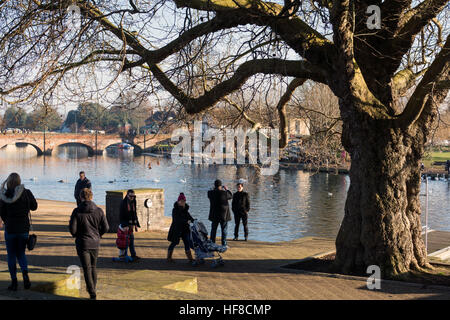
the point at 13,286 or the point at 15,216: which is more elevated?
the point at 15,216

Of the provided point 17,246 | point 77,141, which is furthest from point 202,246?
point 77,141

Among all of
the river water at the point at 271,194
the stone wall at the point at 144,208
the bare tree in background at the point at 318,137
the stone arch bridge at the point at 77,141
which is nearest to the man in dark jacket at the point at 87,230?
the bare tree in background at the point at 318,137

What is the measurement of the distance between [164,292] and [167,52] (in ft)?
17.8

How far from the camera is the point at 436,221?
27203mm

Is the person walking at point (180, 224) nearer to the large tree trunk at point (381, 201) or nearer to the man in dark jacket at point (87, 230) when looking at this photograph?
the large tree trunk at point (381, 201)

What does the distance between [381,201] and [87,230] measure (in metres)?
5.65

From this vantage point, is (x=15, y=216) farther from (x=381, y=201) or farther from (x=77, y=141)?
(x=77, y=141)

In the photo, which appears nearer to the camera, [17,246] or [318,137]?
[17,246]

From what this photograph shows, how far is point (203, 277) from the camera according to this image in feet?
33.6

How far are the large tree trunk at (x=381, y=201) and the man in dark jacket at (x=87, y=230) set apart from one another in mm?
5208

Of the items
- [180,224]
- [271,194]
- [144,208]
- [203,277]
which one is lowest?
[271,194]

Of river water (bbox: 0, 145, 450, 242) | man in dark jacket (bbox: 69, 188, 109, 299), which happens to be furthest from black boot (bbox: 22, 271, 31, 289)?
river water (bbox: 0, 145, 450, 242)

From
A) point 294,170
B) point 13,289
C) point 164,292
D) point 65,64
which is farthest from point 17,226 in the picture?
point 294,170

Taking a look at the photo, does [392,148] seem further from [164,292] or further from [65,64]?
[65,64]
